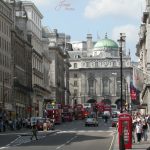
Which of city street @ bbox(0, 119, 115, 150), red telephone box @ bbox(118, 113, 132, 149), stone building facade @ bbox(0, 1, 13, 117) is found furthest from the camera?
stone building facade @ bbox(0, 1, 13, 117)

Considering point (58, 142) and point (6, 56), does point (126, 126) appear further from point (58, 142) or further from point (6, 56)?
point (6, 56)

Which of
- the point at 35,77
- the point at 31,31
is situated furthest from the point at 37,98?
the point at 31,31


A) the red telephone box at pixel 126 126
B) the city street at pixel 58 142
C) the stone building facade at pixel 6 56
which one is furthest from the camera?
the stone building facade at pixel 6 56

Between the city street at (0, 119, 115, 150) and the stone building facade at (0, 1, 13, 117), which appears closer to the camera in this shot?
the city street at (0, 119, 115, 150)

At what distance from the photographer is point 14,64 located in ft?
394

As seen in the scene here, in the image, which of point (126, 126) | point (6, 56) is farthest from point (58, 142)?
point (6, 56)

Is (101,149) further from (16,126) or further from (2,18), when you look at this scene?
(2,18)

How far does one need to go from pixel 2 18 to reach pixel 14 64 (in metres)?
11.8

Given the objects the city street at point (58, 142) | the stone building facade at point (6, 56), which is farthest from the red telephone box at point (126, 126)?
the stone building facade at point (6, 56)

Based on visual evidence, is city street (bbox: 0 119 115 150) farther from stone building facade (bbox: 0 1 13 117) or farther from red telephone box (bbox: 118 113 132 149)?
stone building facade (bbox: 0 1 13 117)

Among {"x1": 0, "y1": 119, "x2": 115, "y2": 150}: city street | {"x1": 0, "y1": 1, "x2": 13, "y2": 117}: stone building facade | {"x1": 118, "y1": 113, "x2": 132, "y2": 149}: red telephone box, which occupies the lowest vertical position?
{"x1": 0, "y1": 119, "x2": 115, "y2": 150}: city street

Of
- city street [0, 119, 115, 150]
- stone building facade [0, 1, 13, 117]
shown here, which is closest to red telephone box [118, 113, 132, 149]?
city street [0, 119, 115, 150]

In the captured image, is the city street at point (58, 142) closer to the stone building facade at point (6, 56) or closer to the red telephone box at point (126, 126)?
the red telephone box at point (126, 126)

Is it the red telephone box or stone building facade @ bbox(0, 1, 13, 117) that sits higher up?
stone building facade @ bbox(0, 1, 13, 117)
